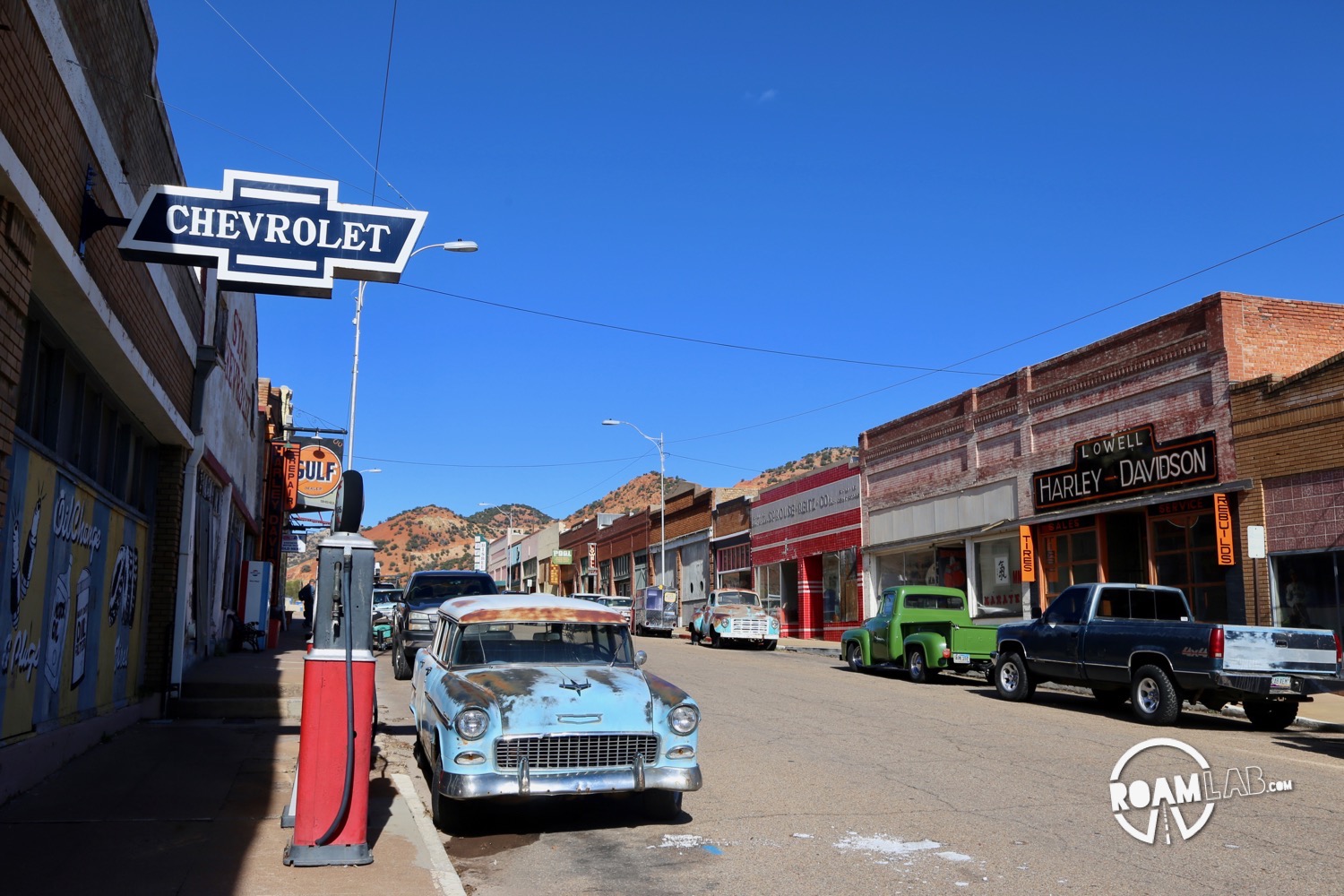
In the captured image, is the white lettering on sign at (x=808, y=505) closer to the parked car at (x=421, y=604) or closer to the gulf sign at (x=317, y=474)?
the gulf sign at (x=317, y=474)

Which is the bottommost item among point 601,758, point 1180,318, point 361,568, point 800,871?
point 800,871

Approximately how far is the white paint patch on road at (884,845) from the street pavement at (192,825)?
270cm

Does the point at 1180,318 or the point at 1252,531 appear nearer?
the point at 1252,531

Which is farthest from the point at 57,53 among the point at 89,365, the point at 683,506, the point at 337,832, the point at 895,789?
the point at 683,506

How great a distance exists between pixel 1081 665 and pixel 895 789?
7.81 meters

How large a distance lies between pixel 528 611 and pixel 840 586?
99.0 ft

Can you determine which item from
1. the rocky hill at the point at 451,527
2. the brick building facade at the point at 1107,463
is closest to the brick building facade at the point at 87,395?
the brick building facade at the point at 1107,463

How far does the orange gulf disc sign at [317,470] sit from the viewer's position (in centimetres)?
3653

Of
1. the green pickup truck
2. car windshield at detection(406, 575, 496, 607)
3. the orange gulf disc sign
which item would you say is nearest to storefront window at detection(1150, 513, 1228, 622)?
the green pickup truck

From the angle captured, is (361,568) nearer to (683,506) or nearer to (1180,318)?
(1180,318)

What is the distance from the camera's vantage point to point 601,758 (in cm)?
770

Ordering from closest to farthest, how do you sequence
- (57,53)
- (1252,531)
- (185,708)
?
(57,53)
(185,708)
(1252,531)

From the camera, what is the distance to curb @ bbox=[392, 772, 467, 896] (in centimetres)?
624

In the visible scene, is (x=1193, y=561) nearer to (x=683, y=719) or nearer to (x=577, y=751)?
(x=683, y=719)
